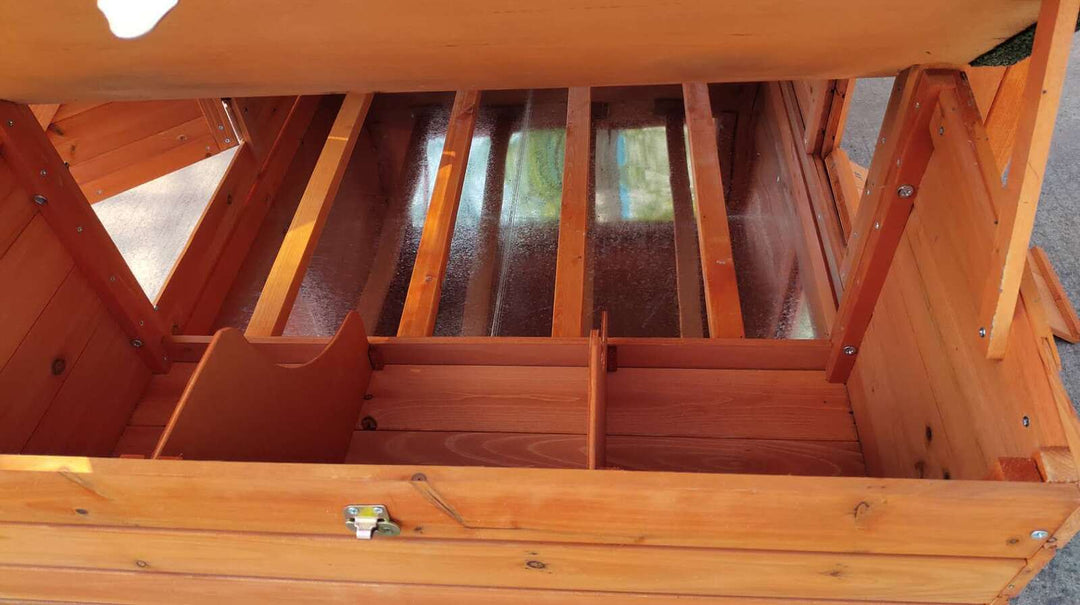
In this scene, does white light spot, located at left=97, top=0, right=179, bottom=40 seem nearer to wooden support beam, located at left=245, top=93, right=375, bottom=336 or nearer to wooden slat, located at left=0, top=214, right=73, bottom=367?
wooden slat, located at left=0, top=214, right=73, bottom=367

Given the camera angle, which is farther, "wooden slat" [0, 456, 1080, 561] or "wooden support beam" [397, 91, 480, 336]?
"wooden support beam" [397, 91, 480, 336]

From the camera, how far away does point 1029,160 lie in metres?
0.75

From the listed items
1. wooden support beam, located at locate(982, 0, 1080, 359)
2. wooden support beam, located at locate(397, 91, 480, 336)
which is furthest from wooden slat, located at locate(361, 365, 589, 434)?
wooden support beam, located at locate(982, 0, 1080, 359)

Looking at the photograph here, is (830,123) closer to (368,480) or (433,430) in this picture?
(433,430)

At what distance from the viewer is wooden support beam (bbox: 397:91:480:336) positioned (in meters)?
1.58

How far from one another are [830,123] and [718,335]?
0.73 meters

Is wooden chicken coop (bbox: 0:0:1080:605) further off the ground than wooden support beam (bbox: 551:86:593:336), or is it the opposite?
wooden support beam (bbox: 551:86:593:336)

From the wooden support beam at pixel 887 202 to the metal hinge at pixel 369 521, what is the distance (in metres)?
0.79

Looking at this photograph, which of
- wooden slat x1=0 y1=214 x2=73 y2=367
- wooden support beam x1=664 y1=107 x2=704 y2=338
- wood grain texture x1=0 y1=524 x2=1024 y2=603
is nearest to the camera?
wood grain texture x1=0 y1=524 x2=1024 y2=603

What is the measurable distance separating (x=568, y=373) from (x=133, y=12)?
0.88 metres

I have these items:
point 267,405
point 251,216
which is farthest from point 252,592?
point 251,216

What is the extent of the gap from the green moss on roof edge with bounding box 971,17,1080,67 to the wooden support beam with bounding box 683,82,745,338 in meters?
0.66

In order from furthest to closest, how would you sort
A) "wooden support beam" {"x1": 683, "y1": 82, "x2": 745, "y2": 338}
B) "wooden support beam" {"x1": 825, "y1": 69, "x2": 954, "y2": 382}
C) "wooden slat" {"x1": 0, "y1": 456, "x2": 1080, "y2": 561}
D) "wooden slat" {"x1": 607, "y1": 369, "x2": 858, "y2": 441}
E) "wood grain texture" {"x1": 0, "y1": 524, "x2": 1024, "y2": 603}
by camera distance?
"wooden support beam" {"x1": 683, "y1": 82, "x2": 745, "y2": 338} → "wooden slat" {"x1": 607, "y1": 369, "x2": 858, "y2": 441} → "wooden support beam" {"x1": 825, "y1": 69, "x2": 954, "y2": 382} → "wood grain texture" {"x1": 0, "y1": 524, "x2": 1024, "y2": 603} → "wooden slat" {"x1": 0, "y1": 456, "x2": 1080, "y2": 561}

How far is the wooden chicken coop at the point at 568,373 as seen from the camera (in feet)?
2.55
